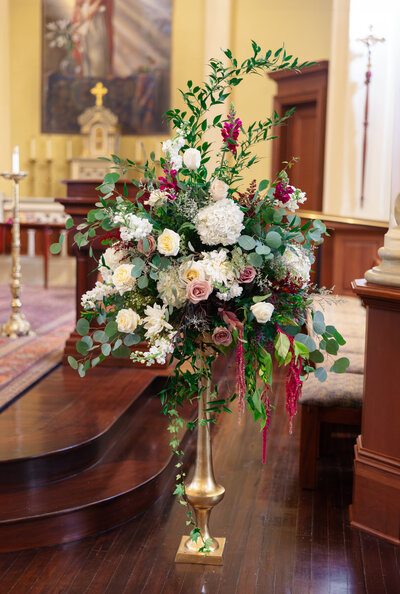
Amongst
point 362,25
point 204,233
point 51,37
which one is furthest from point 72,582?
point 51,37

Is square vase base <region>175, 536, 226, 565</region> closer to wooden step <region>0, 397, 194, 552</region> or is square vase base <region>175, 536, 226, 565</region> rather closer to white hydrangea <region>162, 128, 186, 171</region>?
wooden step <region>0, 397, 194, 552</region>

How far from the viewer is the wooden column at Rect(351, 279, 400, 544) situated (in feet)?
10.4

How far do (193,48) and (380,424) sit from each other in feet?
33.2

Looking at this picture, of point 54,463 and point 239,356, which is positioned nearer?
point 239,356

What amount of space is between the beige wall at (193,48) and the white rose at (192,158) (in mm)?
8441

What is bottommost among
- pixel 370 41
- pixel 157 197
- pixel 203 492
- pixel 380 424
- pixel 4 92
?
pixel 203 492

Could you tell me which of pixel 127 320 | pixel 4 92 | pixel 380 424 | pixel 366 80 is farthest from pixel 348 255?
pixel 4 92

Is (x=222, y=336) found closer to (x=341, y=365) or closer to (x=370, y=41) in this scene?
(x=341, y=365)

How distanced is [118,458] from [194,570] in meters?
0.90

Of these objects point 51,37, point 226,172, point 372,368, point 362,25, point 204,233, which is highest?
point 51,37

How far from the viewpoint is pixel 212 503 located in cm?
284

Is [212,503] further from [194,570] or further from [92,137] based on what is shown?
[92,137]

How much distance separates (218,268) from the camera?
2436mm

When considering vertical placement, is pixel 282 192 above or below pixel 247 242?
above
